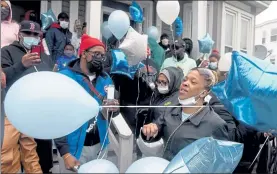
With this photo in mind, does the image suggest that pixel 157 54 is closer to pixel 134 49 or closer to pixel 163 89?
pixel 134 49

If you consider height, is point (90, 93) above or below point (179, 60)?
below

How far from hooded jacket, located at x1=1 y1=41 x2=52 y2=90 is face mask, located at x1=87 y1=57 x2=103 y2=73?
0.47 meters

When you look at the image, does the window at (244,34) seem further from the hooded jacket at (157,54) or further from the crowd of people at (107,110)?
the crowd of people at (107,110)

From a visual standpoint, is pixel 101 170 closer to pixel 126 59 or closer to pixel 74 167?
pixel 74 167

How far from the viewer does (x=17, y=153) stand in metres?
3.51

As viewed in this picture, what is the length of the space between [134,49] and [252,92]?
2.43 m

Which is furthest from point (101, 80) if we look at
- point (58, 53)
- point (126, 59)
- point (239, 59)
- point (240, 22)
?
point (240, 22)

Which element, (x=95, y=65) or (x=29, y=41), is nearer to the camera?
(x=95, y=65)

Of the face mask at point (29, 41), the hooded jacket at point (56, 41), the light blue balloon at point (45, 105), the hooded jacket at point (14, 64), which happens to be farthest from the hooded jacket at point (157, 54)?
the light blue balloon at point (45, 105)

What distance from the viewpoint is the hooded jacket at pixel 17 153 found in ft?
11.0

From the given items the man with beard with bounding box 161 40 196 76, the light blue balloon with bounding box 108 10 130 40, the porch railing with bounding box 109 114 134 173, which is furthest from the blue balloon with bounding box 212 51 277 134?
the man with beard with bounding box 161 40 196 76

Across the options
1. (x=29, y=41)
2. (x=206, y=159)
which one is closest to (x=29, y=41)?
(x=29, y=41)

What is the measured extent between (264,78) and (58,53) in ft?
14.3

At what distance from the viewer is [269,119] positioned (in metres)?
2.21
